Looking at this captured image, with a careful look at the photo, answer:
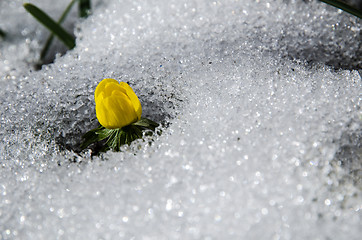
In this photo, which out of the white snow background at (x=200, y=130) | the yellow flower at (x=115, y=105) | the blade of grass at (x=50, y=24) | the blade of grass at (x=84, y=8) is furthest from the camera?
the blade of grass at (x=84, y=8)

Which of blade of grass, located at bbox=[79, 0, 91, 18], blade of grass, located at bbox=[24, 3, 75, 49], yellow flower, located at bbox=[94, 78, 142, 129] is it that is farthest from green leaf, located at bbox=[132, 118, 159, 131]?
blade of grass, located at bbox=[79, 0, 91, 18]

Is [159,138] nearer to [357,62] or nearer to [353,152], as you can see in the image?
[353,152]

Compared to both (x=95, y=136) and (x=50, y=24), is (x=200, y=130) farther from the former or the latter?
(x=50, y=24)

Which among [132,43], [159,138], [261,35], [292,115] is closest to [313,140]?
[292,115]

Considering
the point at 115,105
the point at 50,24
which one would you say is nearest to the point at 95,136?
the point at 115,105

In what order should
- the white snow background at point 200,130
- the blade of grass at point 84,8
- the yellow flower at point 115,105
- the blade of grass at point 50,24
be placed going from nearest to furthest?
the white snow background at point 200,130 → the yellow flower at point 115,105 → the blade of grass at point 50,24 → the blade of grass at point 84,8

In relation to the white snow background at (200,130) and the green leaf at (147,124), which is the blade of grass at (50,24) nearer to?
the white snow background at (200,130)

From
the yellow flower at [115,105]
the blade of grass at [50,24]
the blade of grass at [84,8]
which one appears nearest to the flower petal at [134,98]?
the yellow flower at [115,105]
